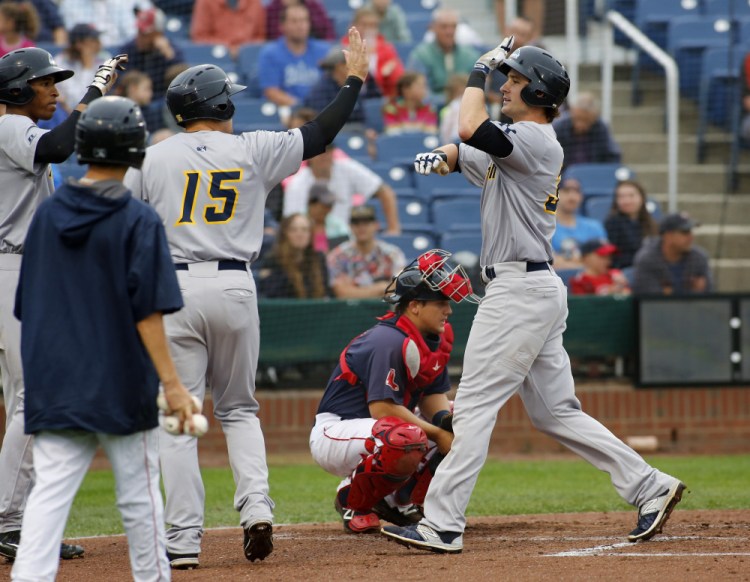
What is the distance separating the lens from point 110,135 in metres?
3.93

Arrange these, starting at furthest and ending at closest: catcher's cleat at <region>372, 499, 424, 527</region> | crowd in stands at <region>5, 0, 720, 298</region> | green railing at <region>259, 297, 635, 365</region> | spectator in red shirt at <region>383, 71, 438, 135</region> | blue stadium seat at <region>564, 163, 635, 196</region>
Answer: spectator in red shirt at <region>383, 71, 438, 135</region>, blue stadium seat at <region>564, 163, 635, 196</region>, crowd in stands at <region>5, 0, 720, 298</region>, green railing at <region>259, 297, 635, 365</region>, catcher's cleat at <region>372, 499, 424, 527</region>

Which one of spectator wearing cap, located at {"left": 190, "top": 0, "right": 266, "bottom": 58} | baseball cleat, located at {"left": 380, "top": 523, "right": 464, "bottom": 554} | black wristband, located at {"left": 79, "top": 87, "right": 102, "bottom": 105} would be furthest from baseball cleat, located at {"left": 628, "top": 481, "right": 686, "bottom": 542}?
spectator wearing cap, located at {"left": 190, "top": 0, "right": 266, "bottom": 58}

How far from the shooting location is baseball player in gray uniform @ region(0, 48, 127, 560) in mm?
5148

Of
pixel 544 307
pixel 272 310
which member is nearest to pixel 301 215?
pixel 272 310

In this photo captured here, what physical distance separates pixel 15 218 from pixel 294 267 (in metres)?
4.83

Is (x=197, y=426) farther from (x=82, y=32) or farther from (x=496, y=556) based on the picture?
(x=82, y=32)

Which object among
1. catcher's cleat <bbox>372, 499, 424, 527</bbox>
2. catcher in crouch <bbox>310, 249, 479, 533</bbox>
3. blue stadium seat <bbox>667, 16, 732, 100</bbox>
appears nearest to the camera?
catcher in crouch <bbox>310, 249, 479, 533</bbox>

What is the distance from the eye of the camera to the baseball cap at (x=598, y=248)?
404 inches

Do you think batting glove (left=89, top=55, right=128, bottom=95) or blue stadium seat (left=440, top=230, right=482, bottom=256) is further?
blue stadium seat (left=440, top=230, right=482, bottom=256)

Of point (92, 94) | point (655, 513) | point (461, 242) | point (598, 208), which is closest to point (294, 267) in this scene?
point (461, 242)

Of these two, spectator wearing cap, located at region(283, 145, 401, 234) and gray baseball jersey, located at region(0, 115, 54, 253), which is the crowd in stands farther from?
gray baseball jersey, located at region(0, 115, 54, 253)

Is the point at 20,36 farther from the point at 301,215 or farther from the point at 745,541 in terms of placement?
the point at 745,541

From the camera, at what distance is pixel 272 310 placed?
986cm

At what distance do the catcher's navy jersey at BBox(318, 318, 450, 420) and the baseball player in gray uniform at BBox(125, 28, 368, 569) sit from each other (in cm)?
70
